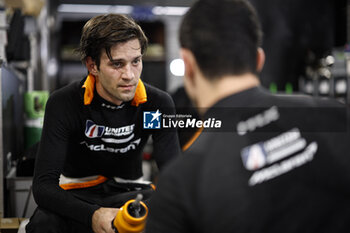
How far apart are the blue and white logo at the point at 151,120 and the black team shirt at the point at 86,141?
1cm

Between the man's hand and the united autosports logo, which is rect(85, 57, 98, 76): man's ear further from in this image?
the united autosports logo

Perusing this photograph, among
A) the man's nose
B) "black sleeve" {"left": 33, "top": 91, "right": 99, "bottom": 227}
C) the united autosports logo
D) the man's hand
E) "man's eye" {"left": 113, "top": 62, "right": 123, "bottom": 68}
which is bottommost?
the man's hand

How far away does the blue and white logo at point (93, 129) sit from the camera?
1162mm

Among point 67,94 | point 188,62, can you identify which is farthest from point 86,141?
point 188,62

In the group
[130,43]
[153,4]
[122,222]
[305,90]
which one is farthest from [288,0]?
[122,222]

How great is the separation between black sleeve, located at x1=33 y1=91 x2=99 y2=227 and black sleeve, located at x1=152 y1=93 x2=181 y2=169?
27 cm

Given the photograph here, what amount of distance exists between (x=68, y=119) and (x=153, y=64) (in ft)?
10.9

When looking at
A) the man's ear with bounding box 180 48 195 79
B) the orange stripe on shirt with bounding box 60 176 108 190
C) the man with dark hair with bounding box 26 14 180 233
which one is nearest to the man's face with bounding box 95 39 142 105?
the man with dark hair with bounding box 26 14 180 233

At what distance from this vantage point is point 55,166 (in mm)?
1119

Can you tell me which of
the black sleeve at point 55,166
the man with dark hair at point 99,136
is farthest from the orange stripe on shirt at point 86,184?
the black sleeve at point 55,166

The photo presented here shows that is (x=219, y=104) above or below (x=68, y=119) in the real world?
above

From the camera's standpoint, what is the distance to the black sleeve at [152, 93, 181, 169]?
1192mm

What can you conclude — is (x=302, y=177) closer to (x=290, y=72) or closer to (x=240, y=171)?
(x=240, y=171)

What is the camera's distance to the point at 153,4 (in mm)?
4320
